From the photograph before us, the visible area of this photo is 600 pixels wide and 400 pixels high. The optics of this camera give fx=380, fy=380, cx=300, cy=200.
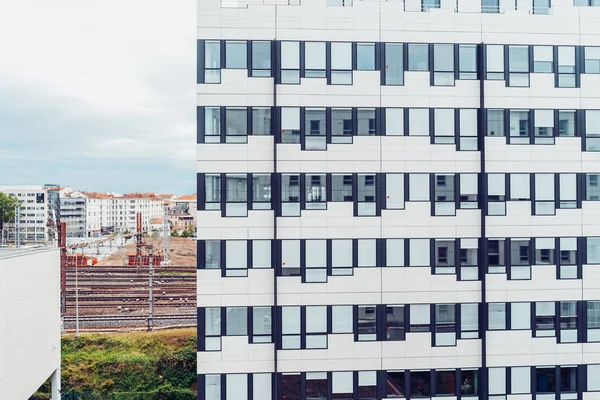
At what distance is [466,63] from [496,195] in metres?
5.03

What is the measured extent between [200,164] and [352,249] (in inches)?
243

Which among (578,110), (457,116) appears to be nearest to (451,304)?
(457,116)

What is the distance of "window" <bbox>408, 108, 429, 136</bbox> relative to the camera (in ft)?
45.8

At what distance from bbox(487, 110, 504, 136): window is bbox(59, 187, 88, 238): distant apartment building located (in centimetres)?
9311

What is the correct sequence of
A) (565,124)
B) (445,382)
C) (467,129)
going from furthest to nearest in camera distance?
(565,124) → (467,129) → (445,382)

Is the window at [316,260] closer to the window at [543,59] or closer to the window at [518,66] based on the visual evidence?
the window at [518,66]

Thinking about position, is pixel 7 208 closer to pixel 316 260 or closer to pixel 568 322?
pixel 316 260

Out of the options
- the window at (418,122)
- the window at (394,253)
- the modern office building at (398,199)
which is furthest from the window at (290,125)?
the window at (394,253)

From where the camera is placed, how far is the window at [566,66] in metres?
14.3

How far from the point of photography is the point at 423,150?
549 inches

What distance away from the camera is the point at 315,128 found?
13680 mm

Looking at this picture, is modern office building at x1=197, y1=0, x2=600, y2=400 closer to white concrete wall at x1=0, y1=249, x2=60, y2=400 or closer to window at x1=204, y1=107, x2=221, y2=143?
window at x1=204, y1=107, x2=221, y2=143

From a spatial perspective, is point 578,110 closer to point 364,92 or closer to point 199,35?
point 364,92

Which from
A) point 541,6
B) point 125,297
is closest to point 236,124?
point 541,6
